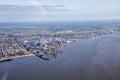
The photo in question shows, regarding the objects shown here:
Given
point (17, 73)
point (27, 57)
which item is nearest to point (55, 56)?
point (27, 57)

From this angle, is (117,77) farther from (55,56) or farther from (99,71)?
(55,56)

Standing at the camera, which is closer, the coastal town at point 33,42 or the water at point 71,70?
the water at point 71,70

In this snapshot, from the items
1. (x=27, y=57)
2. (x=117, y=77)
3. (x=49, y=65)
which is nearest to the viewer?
(x=117, y=77)

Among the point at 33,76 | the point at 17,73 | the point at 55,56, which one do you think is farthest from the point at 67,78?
the point at 55,56

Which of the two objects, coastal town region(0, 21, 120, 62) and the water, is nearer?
the water

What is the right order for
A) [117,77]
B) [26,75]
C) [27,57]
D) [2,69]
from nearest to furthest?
[117,77] < [26,75] < [2,69] < [27,57]

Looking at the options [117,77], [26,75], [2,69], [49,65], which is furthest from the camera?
[49,65]

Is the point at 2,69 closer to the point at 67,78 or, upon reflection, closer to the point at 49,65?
the point at 49,65

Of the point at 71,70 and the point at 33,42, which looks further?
the point at 33,42

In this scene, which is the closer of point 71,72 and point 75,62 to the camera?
point 71,72
